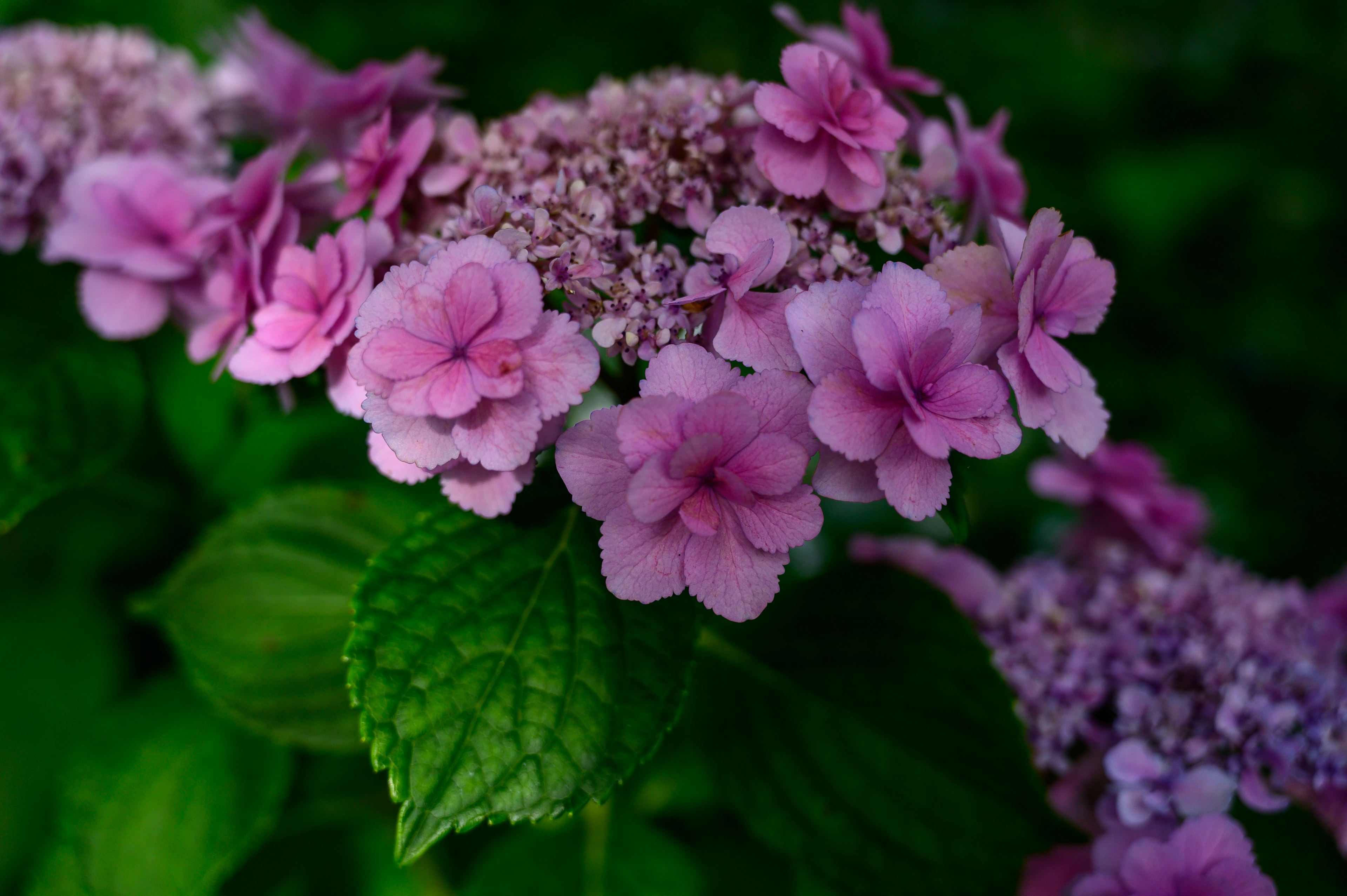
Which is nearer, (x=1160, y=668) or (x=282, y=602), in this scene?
(x=1160, y=668)

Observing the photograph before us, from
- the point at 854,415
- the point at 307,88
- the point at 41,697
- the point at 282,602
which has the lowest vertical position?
the point at 41,697

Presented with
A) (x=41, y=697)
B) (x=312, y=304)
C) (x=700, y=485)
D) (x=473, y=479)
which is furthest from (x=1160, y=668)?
(x=41, y=697)

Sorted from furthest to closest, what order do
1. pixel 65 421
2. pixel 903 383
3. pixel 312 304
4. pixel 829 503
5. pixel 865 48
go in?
pixel 829 503 → pixel 65 421 → pixel 865 48 → pixel 312 304 → pixel 903 383

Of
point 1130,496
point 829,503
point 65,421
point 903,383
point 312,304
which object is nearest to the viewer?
A: point 903,383

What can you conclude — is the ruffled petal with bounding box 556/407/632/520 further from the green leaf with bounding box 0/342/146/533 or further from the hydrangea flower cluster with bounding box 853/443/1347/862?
the green leaf with bounding box 0/342/146/533

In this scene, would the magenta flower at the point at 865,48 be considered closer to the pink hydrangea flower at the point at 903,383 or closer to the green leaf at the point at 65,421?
the pink hydrangea flower at the point at 903,383

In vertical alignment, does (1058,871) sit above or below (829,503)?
above

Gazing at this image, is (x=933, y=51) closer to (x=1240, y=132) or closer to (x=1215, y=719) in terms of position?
(x=1240, y=132)

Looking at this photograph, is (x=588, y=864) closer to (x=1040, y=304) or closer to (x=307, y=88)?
(x=1040, y=304)
